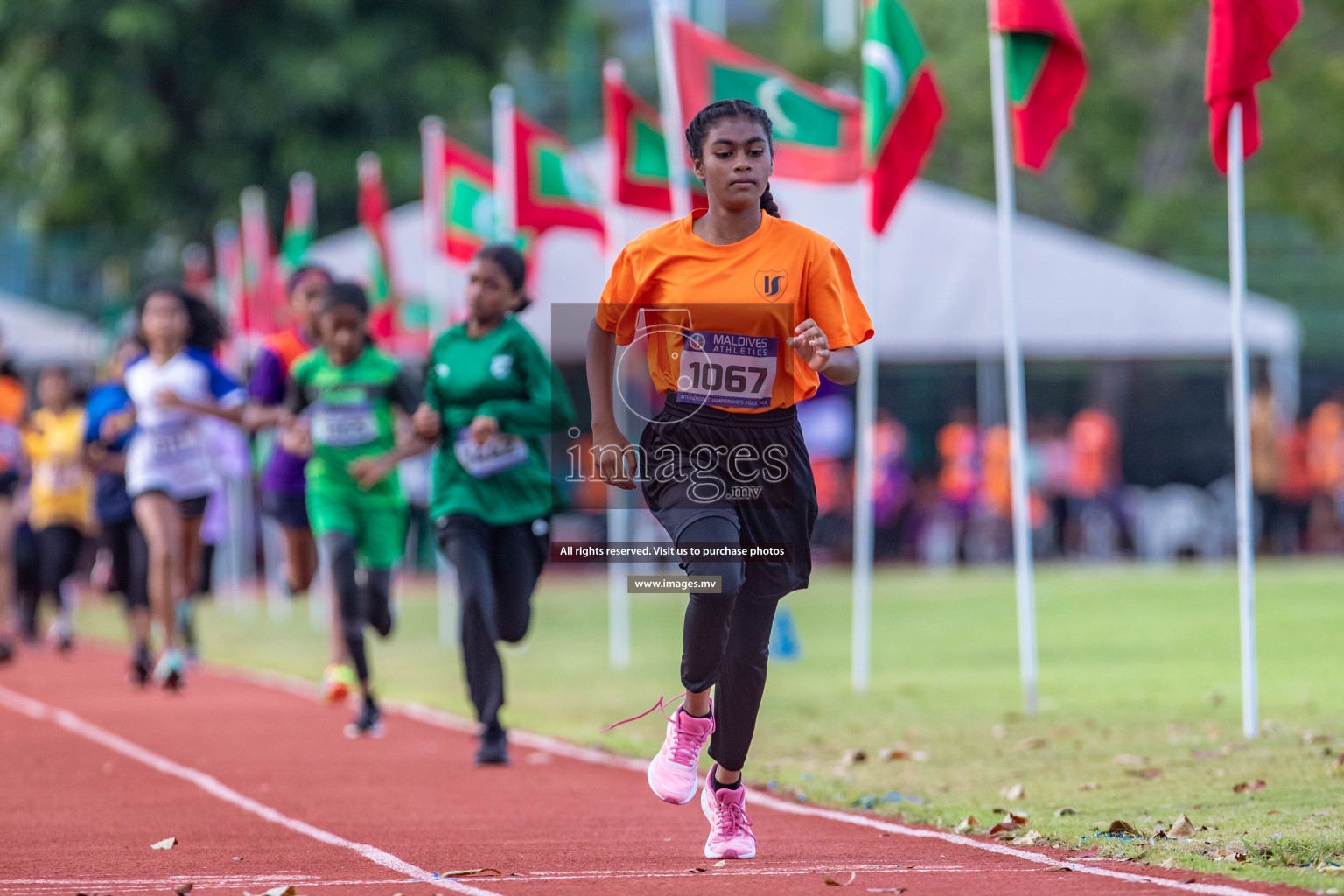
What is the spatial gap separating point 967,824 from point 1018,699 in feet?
15.1

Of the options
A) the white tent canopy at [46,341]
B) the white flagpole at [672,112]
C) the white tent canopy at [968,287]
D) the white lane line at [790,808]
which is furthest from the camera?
the white tent canopy at [46,341]

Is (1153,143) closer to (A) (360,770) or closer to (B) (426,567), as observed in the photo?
(B) (426,567)

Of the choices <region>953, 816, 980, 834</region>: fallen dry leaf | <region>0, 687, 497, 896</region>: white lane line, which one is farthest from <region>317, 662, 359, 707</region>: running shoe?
<region>953, 816, 980, 834</region>: fallen dry leaf

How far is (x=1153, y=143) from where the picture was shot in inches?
1622

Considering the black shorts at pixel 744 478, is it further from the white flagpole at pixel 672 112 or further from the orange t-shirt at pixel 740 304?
the white flagpole at pixel 672 112

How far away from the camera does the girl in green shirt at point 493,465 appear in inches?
352

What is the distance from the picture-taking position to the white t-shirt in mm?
11898

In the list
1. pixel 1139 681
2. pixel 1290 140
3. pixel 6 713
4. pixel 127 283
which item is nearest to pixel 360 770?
pixel 6 713

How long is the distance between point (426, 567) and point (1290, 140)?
66.0 ft

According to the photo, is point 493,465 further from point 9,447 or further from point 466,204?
point 466,204

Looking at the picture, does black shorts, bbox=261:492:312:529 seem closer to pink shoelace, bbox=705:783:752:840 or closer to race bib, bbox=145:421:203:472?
race bib, bbox=145:421:203:472

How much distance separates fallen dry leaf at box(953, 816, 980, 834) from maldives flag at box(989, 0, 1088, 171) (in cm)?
466

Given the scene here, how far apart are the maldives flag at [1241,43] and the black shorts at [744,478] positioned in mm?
3851

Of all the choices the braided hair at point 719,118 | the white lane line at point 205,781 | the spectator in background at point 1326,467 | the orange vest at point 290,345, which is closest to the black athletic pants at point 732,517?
the braided hair at point 719,118
